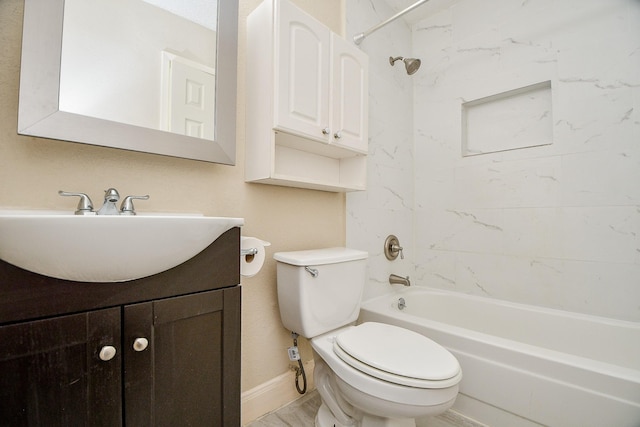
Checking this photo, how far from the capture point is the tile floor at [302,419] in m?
1.22

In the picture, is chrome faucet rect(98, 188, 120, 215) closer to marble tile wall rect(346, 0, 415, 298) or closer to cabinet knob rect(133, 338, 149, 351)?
cabinet knob rect(133, 338, 149, 351)

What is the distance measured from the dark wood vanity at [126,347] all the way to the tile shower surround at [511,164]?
3.44ft

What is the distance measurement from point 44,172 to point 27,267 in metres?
0.40

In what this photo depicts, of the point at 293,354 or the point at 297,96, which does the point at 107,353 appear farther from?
the point at 297,96

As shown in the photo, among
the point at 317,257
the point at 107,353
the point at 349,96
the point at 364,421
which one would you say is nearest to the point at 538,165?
the point at 349,96

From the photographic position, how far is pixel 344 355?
3.34 feet

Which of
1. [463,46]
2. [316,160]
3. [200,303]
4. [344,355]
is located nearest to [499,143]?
[463,46]

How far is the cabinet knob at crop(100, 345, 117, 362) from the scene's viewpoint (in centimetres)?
61

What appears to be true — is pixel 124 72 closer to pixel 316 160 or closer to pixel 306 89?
pixel 306 89

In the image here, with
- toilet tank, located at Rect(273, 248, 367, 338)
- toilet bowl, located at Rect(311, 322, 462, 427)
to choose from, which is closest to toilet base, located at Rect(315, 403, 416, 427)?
toilet bowl, located at Rect(311, 322, 462, 427)

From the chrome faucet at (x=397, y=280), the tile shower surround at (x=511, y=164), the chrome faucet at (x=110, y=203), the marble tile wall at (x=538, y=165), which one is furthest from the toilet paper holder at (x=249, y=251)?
the marble tile wall at (x=538, y=165)

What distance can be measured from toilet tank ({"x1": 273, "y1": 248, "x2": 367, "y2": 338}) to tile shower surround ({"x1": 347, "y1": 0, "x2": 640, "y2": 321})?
0.42 meters

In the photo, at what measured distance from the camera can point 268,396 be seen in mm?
1283

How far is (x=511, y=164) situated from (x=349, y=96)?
1.19 m
